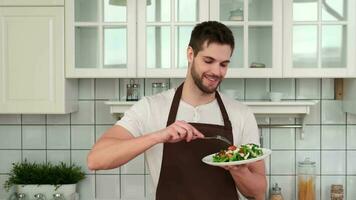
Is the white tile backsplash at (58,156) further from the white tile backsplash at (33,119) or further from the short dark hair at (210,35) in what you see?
the short dark hair at (210,35)

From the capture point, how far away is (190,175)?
6.66 ft

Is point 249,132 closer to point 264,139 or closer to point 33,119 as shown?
point 264,139

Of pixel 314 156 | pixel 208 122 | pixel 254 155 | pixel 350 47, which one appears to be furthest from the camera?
pixel 314 156

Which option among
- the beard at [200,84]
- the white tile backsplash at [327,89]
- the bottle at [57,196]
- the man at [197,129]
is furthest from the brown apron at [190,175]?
the white tile backsplash at [327,89]

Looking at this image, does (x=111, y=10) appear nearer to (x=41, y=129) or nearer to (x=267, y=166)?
(x=41, y=129)

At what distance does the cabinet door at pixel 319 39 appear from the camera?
2713 mm

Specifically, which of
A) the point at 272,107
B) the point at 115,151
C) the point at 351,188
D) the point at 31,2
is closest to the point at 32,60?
the point at 31,2

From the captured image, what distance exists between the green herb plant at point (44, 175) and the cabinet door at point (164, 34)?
2.27ft

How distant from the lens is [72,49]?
2732mm

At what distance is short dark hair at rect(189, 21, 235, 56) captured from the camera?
1856mm

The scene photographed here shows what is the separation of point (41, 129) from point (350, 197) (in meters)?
1.80

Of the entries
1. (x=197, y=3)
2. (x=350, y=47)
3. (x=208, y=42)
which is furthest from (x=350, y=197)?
(x=208, y=42)

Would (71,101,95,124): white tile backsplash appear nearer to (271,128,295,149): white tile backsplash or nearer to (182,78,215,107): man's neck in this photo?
(271,128,295,149): white tile backsplash

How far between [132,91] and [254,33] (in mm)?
716
